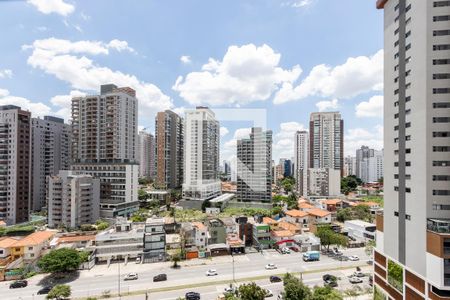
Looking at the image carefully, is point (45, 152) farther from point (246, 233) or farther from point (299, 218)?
point (299, 218)

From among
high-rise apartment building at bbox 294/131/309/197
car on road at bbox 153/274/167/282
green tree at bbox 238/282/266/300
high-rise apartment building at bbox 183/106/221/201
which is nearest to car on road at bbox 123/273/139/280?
car on road at bbox 153/274/167/282

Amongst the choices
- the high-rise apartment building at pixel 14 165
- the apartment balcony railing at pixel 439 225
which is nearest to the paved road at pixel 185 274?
the apartment balcony railing at pixel 439 225

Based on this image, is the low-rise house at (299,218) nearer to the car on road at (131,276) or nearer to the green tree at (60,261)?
the car on road at (131,276)

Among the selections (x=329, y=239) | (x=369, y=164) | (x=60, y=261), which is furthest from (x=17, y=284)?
(x=369, y=164)

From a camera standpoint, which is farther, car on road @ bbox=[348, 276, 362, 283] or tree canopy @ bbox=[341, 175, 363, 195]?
tree canopy @ bbox=[341, 175, 363, 195]

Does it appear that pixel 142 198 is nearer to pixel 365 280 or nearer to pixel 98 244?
pixel 98 244

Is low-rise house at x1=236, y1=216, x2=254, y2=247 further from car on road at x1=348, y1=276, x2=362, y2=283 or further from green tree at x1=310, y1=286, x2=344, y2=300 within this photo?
green tree at x1=310, y1=286, x2=344, y2=300

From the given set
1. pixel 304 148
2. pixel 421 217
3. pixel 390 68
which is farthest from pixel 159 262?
pixel 304 148
